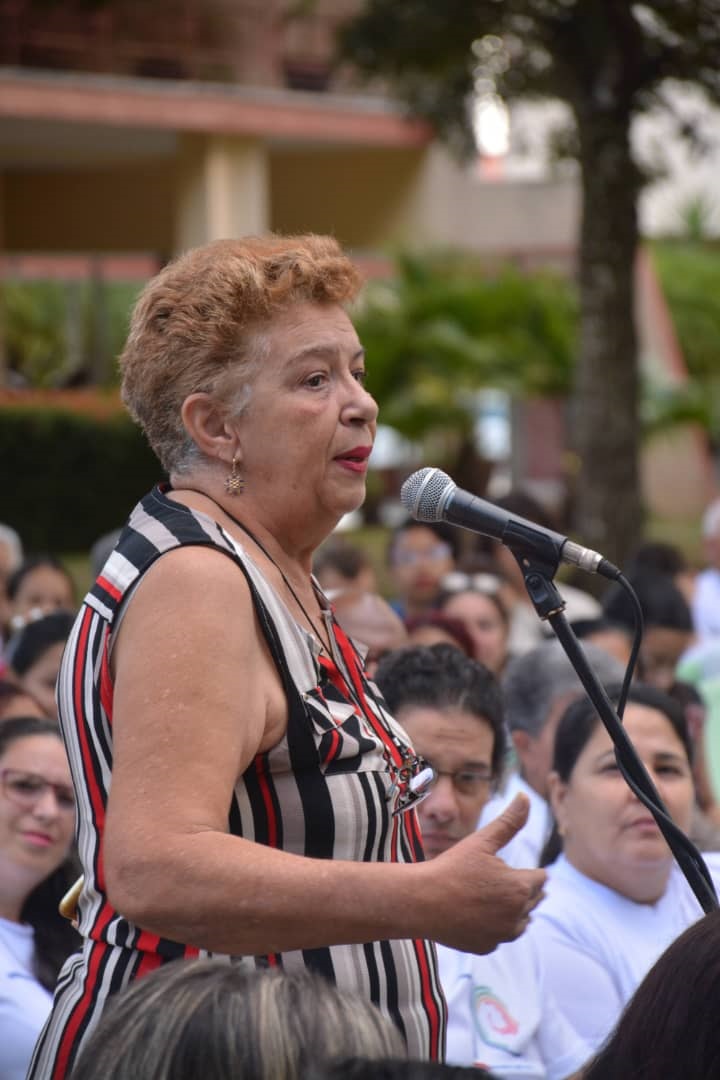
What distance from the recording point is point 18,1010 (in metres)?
3.48

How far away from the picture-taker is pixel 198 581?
6.88 feet

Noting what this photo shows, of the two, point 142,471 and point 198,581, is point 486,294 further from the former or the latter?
point 198,581

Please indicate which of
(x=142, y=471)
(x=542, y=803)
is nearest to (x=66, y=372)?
(x=142, y=471)

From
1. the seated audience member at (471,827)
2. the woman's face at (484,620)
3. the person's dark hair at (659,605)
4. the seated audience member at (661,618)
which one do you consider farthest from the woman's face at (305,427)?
the person's dark hair at (659,605)

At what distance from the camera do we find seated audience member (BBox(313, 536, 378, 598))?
7207 mm

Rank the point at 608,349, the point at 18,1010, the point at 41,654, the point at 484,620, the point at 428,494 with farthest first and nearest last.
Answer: the point at 608,349 → the point at 484,620 → the point at 41,654 → the point at 18,1010 → the point at 428,494

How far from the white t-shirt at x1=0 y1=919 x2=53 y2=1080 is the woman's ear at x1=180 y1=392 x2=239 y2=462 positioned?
5.39 feet

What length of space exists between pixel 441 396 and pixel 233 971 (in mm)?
15296

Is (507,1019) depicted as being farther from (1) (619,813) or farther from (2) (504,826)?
(2) (504,826)

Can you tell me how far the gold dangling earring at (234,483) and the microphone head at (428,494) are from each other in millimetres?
240

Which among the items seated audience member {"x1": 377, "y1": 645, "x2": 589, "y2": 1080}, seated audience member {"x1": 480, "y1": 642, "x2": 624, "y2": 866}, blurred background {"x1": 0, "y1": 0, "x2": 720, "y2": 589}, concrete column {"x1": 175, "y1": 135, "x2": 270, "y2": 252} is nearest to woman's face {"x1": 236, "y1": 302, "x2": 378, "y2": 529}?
seated audience member {"x1": 377, "y1": 645, "x2": 589, "y2": 1080}

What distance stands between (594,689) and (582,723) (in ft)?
5.59

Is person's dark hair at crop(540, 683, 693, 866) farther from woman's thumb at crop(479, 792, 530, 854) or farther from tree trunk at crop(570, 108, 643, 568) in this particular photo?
tree trunk at crop(570, 108, 643, 568)

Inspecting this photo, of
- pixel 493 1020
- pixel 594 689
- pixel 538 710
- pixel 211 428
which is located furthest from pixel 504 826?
pixel 538 710
